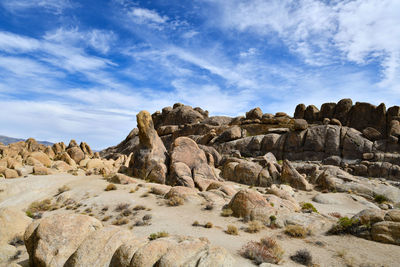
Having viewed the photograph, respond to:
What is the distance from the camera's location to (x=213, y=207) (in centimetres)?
1833

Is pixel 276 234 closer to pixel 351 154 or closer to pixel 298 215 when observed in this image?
pixel 298 215

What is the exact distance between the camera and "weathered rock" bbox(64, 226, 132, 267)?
9217 millimetres

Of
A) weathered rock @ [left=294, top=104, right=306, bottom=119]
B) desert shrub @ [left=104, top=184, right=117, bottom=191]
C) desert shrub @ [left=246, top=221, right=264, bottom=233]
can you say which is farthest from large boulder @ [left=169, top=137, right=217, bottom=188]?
weathered rock @ [left=294, top=104, right=306, bottom=119]

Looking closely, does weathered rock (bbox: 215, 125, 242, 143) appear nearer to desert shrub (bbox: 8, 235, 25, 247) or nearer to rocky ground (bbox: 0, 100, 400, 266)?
rocky ground (bbox: 0, 100, 400, 266)

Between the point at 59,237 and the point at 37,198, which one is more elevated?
the point at 59,237

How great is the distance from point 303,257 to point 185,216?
8417 millimetres

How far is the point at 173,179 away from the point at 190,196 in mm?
6138

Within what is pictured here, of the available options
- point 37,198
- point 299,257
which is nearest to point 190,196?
point 299,257

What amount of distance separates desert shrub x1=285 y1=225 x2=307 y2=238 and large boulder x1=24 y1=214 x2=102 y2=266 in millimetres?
9948

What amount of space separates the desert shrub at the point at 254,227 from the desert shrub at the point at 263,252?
2.31 m

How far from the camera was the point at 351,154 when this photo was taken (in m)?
45.3

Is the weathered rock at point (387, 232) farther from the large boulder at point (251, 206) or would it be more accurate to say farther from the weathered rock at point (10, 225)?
the weathered rock at point (10, 225)

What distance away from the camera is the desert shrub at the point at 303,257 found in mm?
10555

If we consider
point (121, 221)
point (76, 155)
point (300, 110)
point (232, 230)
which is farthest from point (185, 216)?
point (300, 110)
